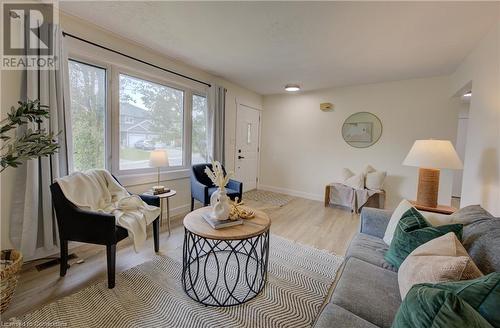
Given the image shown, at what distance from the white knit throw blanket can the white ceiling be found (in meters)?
1.59

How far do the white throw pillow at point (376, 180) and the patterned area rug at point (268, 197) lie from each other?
1.53 metres

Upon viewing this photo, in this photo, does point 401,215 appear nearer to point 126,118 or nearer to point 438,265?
point 438,265

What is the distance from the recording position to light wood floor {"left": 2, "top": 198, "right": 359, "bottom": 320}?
1.72 m

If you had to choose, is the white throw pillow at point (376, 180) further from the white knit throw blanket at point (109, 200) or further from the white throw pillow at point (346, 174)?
the white knit throw blanket at point (109, 200)

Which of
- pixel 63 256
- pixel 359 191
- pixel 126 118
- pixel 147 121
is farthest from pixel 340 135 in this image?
pixel 63 256

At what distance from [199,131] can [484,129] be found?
3612 millimetres

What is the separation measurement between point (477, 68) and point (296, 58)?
1.98 m

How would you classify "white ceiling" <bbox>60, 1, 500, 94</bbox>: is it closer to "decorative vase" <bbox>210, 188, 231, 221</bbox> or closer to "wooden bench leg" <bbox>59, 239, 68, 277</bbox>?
"decorative vase" <bbox>210, 188, 231, 221</bbox>

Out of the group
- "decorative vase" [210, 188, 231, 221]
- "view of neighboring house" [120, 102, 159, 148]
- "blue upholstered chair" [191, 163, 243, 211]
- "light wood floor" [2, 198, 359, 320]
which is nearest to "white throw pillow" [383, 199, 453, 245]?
"light wood floor" [2, 198, 359, 320]

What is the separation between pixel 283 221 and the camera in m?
3.50

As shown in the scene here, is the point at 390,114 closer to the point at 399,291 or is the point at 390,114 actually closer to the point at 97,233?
the point at 399,291

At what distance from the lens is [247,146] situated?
520 centimetres

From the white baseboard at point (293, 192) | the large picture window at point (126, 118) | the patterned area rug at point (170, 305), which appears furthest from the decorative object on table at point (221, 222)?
the white baseboard at point (293, 192)

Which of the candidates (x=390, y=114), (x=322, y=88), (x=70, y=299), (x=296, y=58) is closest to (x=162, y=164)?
(x=70, y=299)
